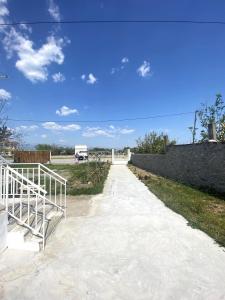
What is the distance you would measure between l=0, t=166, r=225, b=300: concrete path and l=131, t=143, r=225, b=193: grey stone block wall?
197 inches

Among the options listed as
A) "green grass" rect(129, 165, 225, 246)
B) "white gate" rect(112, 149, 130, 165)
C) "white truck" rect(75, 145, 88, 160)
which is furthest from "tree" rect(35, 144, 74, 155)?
"green grass" rect(129, 165, 225, 246)

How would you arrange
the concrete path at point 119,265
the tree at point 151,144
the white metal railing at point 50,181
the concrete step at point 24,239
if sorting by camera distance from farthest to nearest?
the tree at point 151,144 < the white metal railing at point 50,181 < the concrete step at point 24,239 < the concrete path at point 119,265

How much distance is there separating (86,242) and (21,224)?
46.6 inches

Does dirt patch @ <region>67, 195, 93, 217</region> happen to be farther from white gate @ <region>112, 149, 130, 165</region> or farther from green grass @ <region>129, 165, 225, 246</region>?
white gate @ <region>112, 149, 130, 165</region>

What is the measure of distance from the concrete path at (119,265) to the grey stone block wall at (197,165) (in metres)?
5.00

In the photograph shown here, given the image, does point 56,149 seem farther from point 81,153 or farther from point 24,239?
point 24,239

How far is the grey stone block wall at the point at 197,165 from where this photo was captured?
10523mm

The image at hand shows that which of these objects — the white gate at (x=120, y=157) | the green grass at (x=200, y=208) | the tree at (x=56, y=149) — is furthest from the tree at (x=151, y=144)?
the tree at (x=56, y=149)

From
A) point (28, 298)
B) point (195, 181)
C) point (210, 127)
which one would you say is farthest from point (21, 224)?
point (210, 127)

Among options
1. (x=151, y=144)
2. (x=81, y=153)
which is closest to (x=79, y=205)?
(x=151, y=144)

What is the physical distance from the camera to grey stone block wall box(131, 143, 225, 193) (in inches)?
414

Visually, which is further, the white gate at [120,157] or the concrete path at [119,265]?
the white gate at [120,157]

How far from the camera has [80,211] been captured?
7.41 metres

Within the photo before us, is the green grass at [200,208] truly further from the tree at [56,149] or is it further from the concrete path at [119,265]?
the tree at [56,149]
